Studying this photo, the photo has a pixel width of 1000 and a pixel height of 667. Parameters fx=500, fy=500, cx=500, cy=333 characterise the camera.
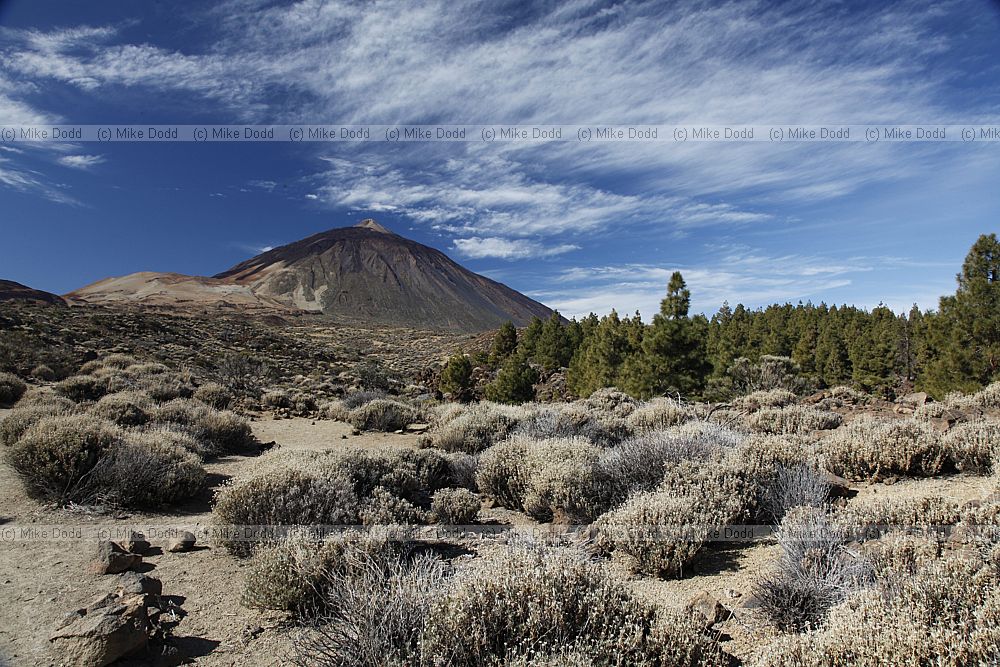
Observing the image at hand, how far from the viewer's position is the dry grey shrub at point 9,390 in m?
11.8

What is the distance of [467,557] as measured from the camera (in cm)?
424

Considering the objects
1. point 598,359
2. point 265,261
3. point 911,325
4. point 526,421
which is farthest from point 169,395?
point 265,261

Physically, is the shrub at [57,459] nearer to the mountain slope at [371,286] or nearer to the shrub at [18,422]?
the shrub at [18,422]

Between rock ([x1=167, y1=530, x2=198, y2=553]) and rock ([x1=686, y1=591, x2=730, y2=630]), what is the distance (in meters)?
4.39

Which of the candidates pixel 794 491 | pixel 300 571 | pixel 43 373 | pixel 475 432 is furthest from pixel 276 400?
pixel 794 491

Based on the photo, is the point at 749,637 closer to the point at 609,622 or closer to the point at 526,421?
the point at 609,622

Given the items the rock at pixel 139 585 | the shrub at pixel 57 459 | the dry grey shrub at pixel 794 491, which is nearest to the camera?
the rock at pixel 139 585

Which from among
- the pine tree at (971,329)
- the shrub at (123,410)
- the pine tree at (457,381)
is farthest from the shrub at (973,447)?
the pine tree at (971,329)

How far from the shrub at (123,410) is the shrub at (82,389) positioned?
8.24 feet

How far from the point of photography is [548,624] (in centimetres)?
247

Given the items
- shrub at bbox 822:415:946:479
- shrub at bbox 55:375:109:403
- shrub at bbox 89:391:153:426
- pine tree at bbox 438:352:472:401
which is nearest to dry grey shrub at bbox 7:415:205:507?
shrub at bbox 89:391:153:426

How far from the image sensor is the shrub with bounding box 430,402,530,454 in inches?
380

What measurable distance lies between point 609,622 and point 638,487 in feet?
8.56

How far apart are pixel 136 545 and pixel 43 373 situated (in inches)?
624
